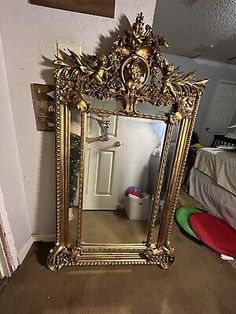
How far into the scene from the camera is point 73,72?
97 cm

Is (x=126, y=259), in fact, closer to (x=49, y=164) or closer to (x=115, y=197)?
Result: (x=115, y=197)

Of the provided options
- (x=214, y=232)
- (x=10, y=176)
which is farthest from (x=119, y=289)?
(x=214, y=232)

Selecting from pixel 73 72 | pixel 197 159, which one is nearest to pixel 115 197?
pixel 73 72

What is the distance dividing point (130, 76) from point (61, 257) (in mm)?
1200

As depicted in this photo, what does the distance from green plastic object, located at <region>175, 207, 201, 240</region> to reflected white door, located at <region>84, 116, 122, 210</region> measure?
34.5 inches

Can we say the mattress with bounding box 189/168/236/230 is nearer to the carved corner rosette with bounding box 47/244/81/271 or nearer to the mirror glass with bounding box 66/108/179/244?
the mirror glass with bounding box 66/108/179/244

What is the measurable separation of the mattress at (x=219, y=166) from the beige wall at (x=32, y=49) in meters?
1.60

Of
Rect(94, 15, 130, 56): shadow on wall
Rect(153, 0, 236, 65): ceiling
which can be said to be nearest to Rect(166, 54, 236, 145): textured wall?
Rect(153, 0, 236, 65): ceiling

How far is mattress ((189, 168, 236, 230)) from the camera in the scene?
1935 millimetres

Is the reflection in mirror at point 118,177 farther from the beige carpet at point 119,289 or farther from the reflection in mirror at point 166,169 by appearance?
the beige carpet at point 119,289

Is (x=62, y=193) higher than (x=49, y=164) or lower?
lower

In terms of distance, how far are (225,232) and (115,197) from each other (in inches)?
49.6

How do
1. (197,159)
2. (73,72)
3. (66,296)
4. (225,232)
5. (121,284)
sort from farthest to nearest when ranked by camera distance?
(197,159) → (225,232) → (121,284) → (66,296) → (73,72)

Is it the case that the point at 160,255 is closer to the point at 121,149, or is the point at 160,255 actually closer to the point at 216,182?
the point at 121,149
